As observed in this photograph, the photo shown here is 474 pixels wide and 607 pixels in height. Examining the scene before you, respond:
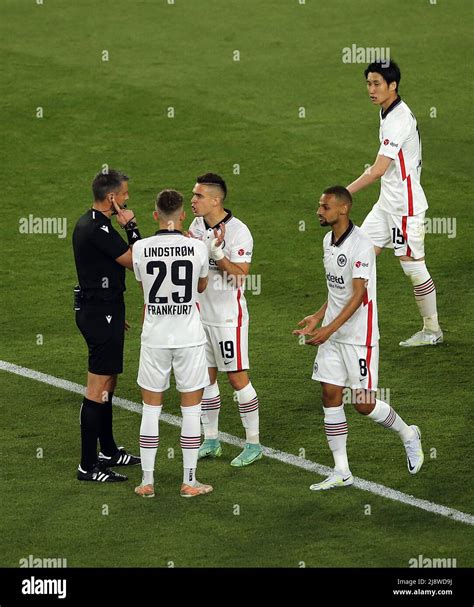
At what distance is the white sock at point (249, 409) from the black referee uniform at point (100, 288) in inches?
37.4

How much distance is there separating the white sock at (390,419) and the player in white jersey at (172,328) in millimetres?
1240

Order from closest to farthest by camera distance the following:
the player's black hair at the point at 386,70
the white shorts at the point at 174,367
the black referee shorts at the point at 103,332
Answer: the white shorts at the point at 174,367
the black referee shorts at the point at 103,332
the player's black hair at the point at 386,70

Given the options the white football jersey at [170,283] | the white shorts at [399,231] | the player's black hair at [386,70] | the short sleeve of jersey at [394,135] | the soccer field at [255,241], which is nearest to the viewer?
the soccer field at [255,241]

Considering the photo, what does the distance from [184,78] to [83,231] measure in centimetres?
1149

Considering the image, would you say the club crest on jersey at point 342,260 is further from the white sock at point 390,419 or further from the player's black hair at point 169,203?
A: the player's black hair at point 169,203

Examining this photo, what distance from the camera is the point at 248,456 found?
10.6 meters

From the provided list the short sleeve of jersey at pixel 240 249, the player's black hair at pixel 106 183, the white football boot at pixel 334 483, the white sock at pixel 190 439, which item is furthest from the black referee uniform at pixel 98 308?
the white football boot at pixel 334 483

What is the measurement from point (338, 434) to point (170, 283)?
1.64 metres

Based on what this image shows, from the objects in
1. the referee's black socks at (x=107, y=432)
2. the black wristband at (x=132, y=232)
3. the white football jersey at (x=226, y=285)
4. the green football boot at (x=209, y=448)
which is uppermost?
the black wristband at (x=132, y=232)

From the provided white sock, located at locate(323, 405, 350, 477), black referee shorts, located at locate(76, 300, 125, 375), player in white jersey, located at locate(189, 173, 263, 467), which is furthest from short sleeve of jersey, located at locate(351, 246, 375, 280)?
black referee shorts, located at locate(76, 300, 125, 375)

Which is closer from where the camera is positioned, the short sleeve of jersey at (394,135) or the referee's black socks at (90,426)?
the referee's black socks at (90,426)

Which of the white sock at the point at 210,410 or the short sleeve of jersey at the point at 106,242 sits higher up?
the short sleeve of jersey at the point at 106,242

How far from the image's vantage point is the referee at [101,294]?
396 inches

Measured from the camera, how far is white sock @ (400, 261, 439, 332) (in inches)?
518
